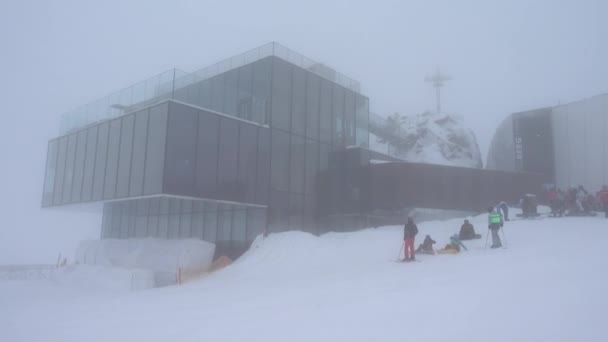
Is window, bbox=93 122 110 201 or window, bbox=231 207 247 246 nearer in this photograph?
window, bbox=93 122 110 201

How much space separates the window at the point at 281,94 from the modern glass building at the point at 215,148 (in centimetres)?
6

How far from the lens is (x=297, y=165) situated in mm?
29391

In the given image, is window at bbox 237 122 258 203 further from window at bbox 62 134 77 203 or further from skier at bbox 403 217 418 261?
window at bbox 62 134 77 203

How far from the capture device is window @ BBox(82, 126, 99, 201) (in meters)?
27.4

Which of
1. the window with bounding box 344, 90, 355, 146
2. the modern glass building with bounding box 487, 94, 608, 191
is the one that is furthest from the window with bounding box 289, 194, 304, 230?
the modern glass building with bounding box 487, 94, 608, 191

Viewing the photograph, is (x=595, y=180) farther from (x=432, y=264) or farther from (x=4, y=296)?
(x=4, y=296)

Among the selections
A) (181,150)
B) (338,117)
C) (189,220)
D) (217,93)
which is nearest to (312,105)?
(338,117)

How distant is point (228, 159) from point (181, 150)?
296cm

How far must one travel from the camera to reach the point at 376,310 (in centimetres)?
1019

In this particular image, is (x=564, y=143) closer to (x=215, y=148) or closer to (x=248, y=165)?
(x=248, y=165)

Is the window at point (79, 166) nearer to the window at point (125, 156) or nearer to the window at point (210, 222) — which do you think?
the window at point (125, 156)

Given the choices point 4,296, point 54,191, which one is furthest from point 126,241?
point 4,296

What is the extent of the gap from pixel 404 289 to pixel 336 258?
29.0ft

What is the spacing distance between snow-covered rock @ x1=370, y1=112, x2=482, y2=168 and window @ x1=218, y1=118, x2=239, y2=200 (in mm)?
23897
